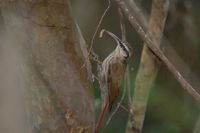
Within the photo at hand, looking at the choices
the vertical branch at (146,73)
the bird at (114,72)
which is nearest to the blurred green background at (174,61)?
the vertical branch at (146,73)

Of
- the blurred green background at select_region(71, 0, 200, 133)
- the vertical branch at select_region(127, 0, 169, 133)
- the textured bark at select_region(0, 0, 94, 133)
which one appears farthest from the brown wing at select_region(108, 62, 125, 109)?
the blurred green background at select_region(71, 0, 200, 133)

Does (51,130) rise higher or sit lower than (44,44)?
lower

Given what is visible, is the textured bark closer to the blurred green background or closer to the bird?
the bird

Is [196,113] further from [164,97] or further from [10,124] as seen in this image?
[10,124]

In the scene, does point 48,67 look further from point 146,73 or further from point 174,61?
point 174,61

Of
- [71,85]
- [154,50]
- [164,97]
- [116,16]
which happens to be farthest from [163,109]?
[71,85]

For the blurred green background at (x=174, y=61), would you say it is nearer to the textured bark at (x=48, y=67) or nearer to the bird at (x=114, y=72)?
the bird at (x=114, y=72)

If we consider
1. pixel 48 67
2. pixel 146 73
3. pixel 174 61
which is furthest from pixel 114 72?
pixel 174 61

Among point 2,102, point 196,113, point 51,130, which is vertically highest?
point 2,102
